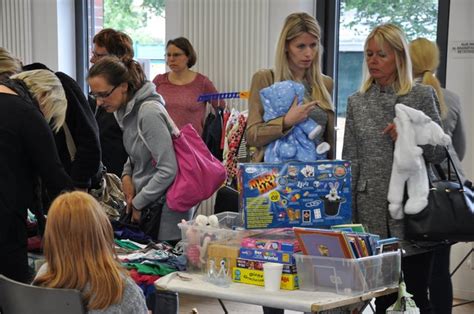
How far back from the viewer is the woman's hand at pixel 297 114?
2721mm

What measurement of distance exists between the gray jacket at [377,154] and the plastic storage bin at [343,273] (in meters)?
0.43

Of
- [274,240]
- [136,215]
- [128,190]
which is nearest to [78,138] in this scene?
[128,190]

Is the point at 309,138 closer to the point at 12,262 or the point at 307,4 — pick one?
the point at 12,262

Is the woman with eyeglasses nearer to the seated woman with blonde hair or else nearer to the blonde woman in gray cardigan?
the blonde woman in gray cardigan

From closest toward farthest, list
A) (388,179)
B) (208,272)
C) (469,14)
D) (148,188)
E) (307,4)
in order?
1. (208,272)
2. (388,179)
3. (148,188)
4. (469,14)
5. (307,4)

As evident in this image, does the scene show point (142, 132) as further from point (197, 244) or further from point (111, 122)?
point (111, 122)

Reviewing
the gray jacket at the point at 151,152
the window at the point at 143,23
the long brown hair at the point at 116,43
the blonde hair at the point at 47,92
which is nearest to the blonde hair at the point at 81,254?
the blonde hair at the point at 47,92

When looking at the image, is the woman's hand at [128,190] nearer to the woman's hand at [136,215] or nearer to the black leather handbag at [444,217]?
the woman's hand at [136,215]

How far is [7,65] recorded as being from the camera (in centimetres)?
280

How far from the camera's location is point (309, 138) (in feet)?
9.11

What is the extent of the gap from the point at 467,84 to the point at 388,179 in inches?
70.0

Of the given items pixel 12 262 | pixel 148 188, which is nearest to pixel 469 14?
pixel 148 188

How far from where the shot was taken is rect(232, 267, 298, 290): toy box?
2.29 metres

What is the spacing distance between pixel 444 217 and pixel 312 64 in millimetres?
777
